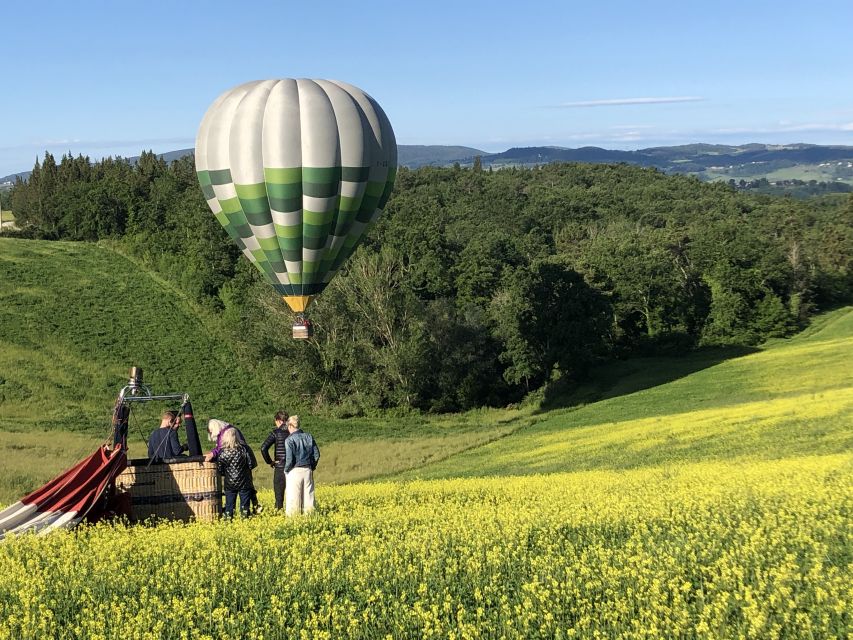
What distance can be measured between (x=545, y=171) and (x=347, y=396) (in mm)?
122082

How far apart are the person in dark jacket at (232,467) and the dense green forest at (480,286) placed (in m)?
37.0

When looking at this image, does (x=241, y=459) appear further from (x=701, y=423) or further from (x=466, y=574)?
(x=701, y=423)

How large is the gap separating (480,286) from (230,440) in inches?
2165

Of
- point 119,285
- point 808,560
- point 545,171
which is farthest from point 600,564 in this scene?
point 545,171

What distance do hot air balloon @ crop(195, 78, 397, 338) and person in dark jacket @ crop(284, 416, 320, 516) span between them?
11945 millimetres

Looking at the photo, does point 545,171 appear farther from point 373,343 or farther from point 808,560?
point 808,560

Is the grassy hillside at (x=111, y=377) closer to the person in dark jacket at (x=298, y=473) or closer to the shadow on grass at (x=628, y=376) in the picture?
the shadow on grass at (x=628, y=376)

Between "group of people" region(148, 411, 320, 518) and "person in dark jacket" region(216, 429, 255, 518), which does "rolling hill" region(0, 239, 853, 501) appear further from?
"person in dark jacket" region(216, 429, 255, 518)

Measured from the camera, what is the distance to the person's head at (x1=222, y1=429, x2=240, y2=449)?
12.6 m

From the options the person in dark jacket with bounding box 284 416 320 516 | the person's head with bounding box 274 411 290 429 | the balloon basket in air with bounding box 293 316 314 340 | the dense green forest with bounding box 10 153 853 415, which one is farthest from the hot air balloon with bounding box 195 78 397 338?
the dense green forest with bounding box 10 153 853 415

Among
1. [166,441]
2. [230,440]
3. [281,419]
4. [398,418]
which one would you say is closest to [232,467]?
[230,440]

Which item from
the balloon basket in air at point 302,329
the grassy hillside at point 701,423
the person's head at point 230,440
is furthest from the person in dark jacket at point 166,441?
the balloon basket in air at point 302,329

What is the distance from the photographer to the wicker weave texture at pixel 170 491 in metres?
12.4

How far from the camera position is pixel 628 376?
57.9 metres
